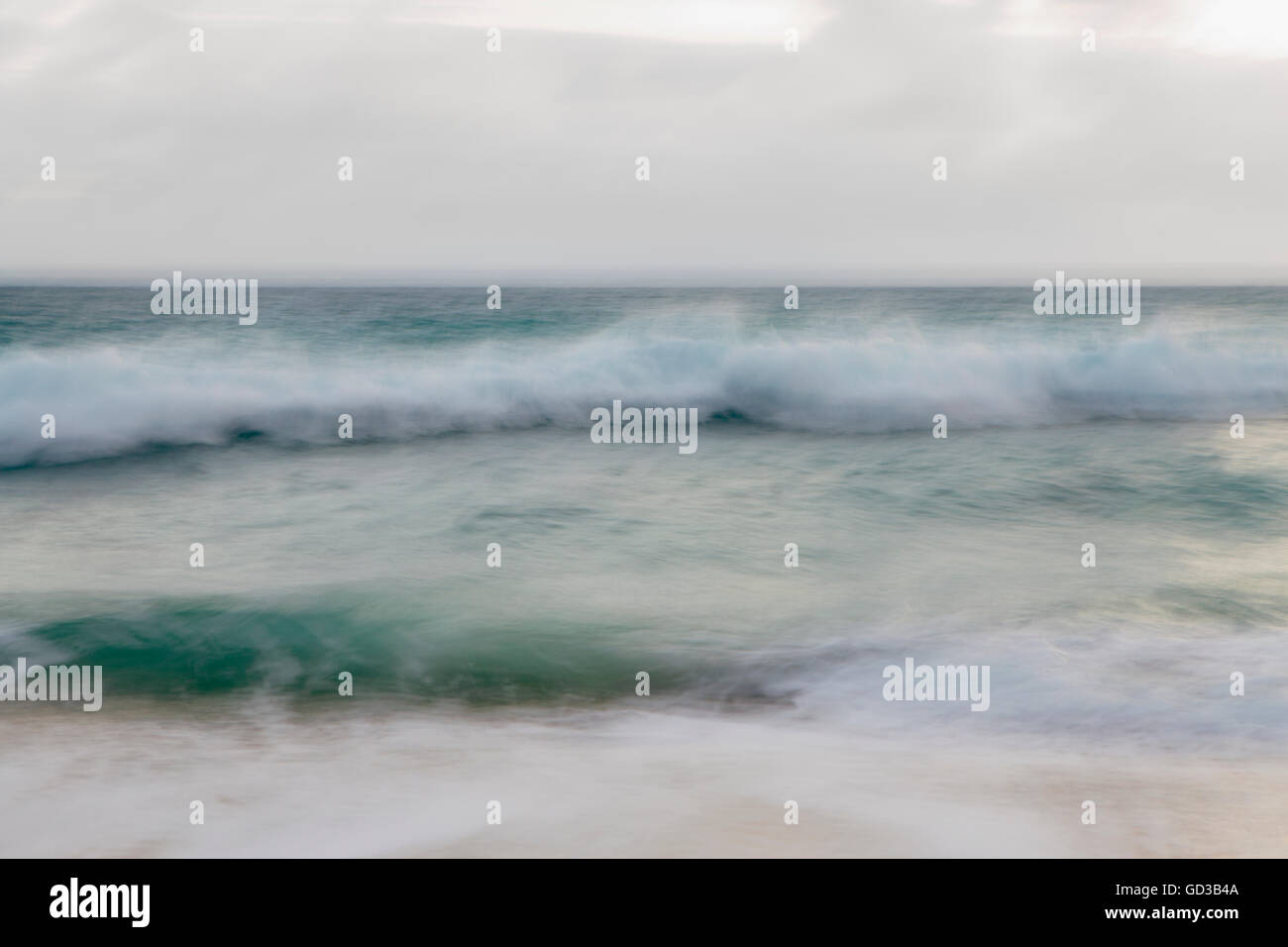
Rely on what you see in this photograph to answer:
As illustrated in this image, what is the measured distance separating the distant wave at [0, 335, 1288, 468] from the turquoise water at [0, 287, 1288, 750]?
8cm

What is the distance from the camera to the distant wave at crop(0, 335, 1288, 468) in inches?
571

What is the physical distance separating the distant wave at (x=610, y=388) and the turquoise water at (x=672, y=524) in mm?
83

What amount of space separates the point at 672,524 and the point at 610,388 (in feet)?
30.1

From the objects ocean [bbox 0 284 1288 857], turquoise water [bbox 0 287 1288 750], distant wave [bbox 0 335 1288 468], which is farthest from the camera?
distant wave [bbox 0 335 1288 468]

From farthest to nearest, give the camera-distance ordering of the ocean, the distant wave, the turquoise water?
the distant wave < the turquoise water < the ocean

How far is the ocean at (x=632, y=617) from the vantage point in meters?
4.34

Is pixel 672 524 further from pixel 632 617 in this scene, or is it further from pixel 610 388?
pixel 610 388

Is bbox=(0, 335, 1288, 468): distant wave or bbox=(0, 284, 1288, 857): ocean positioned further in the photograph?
bbox=(0, 335, 1288, 468): distant wave

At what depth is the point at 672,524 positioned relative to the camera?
963 centimetres

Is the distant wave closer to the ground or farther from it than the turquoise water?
farther from it

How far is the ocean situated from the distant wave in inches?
4.1

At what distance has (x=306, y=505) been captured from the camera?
1050 centimetres

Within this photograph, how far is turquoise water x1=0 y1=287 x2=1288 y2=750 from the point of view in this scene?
602 cm

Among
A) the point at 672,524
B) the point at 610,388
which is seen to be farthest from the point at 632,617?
the point at 610,388
